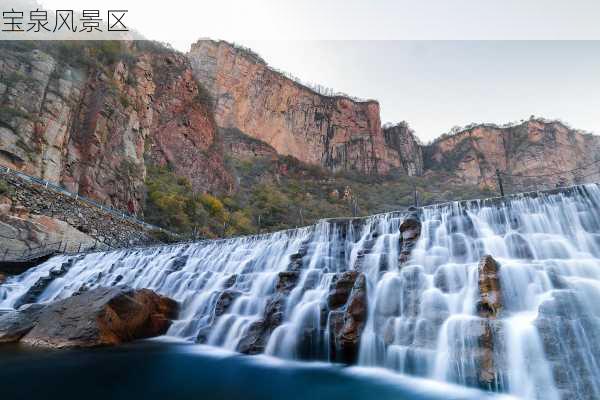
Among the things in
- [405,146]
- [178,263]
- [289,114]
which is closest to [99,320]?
[178,263]

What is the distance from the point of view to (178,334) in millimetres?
9469

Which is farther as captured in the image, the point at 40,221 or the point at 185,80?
the point at 185,80

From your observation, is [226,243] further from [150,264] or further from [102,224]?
[102,224]

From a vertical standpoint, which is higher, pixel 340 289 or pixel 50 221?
pixel 50 221

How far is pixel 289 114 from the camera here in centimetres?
6688

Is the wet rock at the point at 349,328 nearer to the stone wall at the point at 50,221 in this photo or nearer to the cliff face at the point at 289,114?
the stone wall at the point at 50,221

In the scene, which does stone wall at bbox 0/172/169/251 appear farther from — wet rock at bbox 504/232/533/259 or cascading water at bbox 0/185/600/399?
wet rock at bbox 504/232/533/259

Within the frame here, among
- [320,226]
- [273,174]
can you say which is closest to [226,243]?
[320,226]

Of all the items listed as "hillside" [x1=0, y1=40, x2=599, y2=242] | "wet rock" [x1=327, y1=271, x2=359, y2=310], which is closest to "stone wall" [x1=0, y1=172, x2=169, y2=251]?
"hillside" [x1=0, y1=40, x2=599, y2=242]

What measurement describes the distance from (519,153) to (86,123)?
266 ft

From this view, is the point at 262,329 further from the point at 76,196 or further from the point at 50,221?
the point at 76,196

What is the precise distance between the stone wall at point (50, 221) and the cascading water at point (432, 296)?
12.0 ft

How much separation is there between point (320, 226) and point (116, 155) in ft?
65.6

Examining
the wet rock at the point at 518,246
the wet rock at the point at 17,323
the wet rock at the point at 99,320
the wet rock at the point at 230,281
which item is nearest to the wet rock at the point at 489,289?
the wet rock at the point at 518,246
